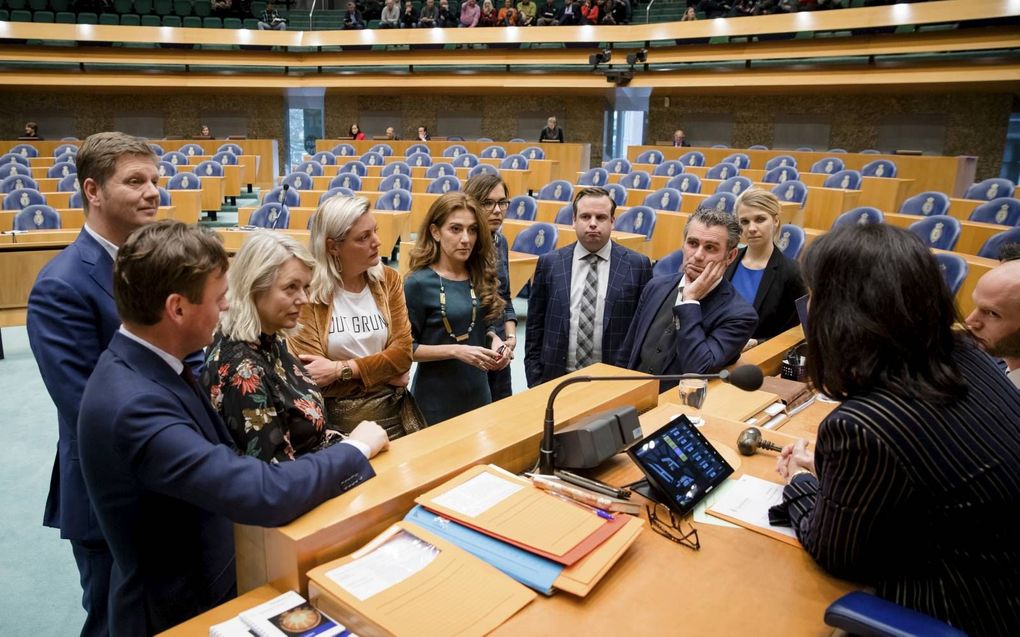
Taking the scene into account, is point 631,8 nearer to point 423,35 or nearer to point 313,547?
point 423,35

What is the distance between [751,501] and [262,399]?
1.15m

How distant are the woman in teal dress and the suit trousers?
1184 millimetres

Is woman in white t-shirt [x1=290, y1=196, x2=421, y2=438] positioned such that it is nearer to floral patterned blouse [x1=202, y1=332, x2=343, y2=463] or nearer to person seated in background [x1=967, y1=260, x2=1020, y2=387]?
floral patterned blouse [x1=202, y1=332, x2=343, y2=463]

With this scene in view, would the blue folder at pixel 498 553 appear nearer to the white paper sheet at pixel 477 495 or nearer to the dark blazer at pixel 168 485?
the white paper sheet at pixel 477 495

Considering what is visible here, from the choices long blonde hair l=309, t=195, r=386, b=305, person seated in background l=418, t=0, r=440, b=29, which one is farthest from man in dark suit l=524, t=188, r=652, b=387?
person seated in background l=418, t=0, r=440, b=29

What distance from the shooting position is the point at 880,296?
3.93 feet

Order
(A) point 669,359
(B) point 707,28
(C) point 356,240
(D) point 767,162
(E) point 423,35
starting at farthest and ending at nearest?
(E) point 423,35, (B) point 707,28, (D) point 767,162, (A) point 669,359, (C) point 356,240

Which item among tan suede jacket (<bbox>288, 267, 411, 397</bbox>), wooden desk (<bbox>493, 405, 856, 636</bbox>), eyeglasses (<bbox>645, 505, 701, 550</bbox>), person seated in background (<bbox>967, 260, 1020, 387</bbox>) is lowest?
wooden desk (<bbox>493, 405, 856, 636</bbox>)

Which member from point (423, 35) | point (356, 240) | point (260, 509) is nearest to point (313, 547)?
point (260, 509)

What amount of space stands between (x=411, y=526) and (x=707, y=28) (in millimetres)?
12490

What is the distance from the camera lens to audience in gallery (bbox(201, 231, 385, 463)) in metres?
1.55

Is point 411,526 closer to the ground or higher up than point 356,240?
closer to the ground

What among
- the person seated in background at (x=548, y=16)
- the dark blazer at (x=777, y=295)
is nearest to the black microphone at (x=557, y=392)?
the dark blazer at (x=777, y=295)

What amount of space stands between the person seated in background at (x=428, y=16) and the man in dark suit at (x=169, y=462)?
1483cm
